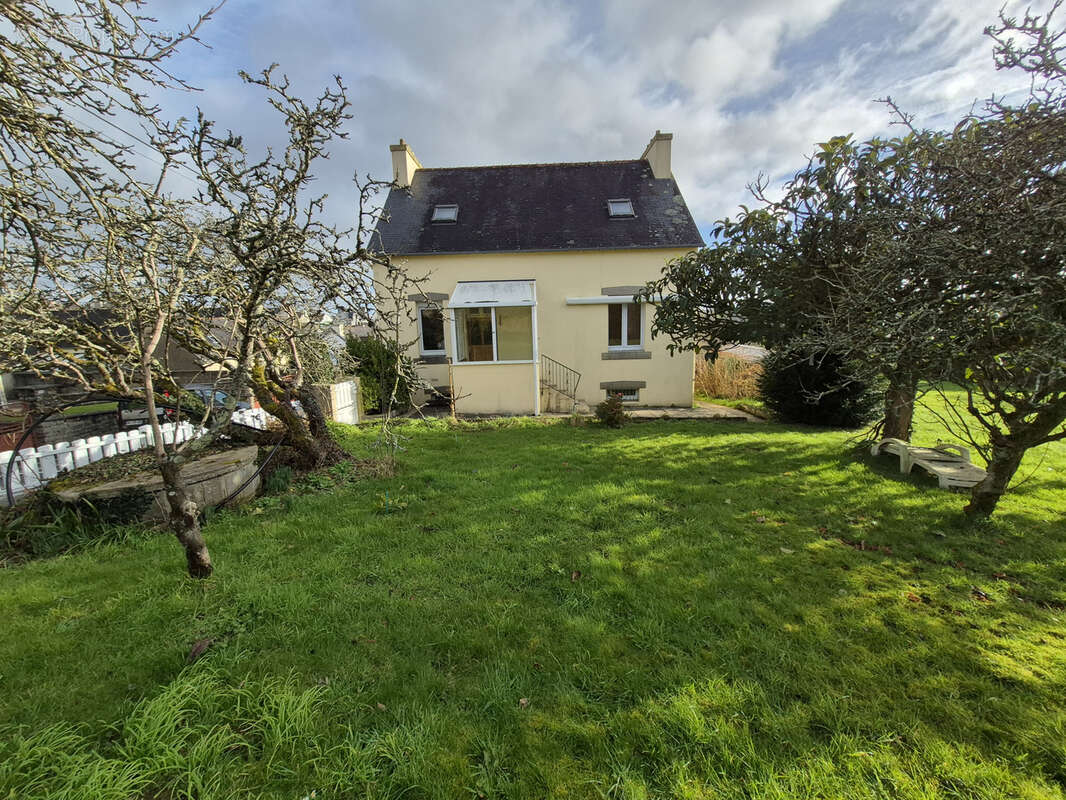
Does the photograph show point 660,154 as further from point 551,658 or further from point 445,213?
point 551,658

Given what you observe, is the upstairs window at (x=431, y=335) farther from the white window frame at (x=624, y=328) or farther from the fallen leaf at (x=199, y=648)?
the fallen leaf at (x=199, y=648)

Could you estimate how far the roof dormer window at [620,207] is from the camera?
12.8 meters

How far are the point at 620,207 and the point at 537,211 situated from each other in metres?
2.65

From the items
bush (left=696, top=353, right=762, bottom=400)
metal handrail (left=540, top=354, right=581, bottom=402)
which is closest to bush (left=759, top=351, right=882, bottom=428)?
bush (left=696, top=353, right=762, bottom=400)

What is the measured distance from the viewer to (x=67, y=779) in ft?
5.49

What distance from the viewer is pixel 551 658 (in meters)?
2.46

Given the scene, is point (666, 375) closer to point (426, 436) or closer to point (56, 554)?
point (426, 436)

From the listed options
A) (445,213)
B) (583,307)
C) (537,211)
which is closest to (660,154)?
(537,211)

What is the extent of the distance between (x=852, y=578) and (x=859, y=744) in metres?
1.71

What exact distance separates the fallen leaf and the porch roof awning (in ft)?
28.8

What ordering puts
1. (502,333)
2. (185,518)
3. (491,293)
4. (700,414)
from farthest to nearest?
(502,333) < (491,293) < (700,414) < (185,518)

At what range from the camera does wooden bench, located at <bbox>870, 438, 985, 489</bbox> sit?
4.98 metres

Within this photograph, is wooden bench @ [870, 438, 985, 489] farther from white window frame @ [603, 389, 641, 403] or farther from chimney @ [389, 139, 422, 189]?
chimney @ [389, 139, 422, 189]

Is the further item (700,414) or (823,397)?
(700,414)
